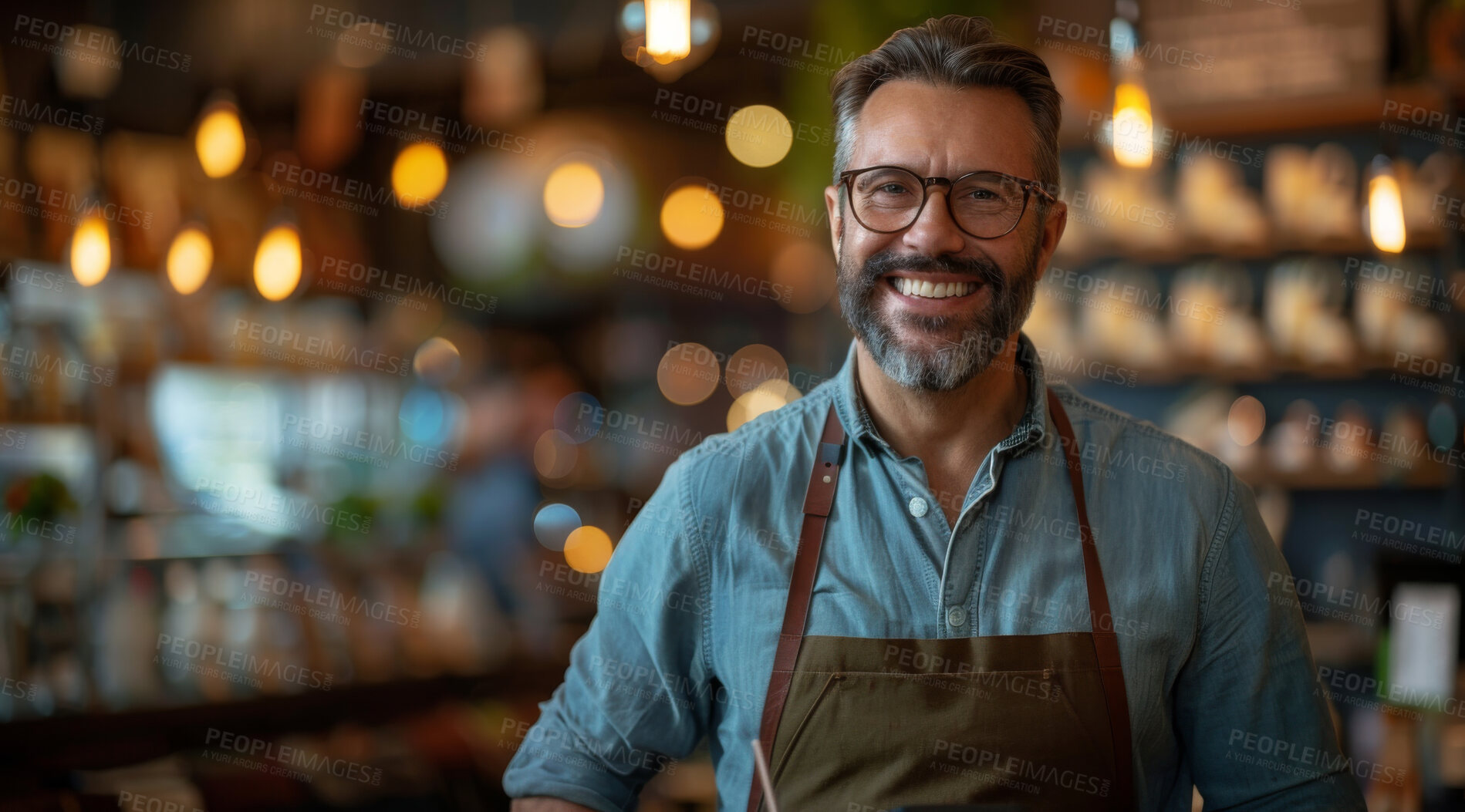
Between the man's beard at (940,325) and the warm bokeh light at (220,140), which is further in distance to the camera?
the warm bokeh light at (220,140)

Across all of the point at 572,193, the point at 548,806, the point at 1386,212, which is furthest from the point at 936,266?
the point at 572,193

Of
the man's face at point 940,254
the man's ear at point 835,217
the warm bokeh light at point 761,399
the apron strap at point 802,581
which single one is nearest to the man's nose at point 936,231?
the man's face at point 940,254

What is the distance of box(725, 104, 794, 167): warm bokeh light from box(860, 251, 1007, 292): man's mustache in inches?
139

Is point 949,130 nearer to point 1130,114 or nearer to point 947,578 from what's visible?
point 947,578

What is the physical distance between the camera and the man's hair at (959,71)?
1.43m

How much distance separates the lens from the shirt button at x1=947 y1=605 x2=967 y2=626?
1401mm

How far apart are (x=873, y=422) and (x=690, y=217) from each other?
333cm

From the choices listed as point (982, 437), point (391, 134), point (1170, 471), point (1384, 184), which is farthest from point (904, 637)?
point (391, 134)

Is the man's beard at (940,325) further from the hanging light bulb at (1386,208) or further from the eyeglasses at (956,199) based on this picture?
the hanging light bulb at (1386,208)

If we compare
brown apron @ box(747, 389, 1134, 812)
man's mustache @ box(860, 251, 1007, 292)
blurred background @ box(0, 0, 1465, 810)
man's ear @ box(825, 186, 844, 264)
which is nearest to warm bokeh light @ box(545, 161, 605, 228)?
blurred background @ box(0, 0, 1465, 810)

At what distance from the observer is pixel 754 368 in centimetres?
498

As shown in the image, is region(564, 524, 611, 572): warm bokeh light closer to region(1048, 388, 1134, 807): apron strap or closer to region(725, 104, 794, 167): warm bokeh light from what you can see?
region(725, 104, 794, 167): warm bokeh light

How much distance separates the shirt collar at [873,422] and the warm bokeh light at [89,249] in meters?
2.46

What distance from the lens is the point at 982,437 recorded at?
1.53 m
